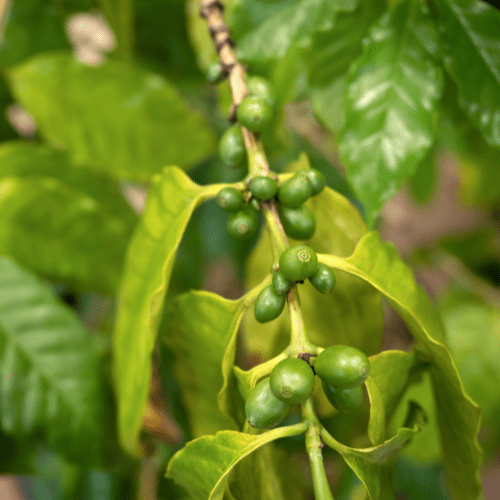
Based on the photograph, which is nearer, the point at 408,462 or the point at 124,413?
the point at 124,413

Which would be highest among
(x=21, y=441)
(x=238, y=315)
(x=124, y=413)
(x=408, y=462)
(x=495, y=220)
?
(x=238, y=315)

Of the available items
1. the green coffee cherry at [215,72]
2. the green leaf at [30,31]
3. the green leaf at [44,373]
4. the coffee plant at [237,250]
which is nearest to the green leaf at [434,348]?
the coffee plant at [237,250]

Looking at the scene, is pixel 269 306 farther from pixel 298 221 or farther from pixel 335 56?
pixel 335 56

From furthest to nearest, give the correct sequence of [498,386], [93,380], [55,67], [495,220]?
1. [495,220]
2. [498,386]
3. [55,67]
4. [93,380]

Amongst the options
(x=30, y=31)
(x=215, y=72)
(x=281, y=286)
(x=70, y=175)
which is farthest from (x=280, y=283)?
(x=30, y=31)

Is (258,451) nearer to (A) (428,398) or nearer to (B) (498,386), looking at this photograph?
(A) (428,398)

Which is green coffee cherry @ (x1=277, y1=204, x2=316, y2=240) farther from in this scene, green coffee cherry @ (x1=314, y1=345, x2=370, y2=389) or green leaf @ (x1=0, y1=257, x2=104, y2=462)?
green leaf @ (x1=0, y1=257, x2=104, y2=462)

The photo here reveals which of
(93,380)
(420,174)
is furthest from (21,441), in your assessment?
(420,174)

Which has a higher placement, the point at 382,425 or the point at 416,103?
the point at 416,103
